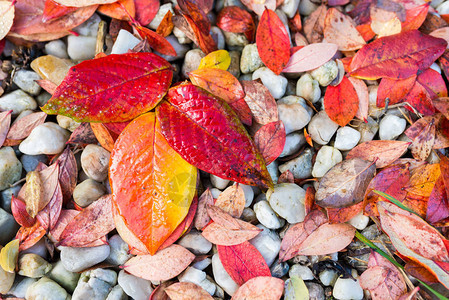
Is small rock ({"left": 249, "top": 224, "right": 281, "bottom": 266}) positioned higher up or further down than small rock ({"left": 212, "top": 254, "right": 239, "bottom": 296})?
higher up

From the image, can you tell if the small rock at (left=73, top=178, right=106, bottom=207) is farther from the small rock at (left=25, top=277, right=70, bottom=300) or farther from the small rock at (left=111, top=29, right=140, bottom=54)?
the small rock at (left=111, top=29, right=140, bottom=54)

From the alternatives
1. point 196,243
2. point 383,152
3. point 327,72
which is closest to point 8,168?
point 196,243

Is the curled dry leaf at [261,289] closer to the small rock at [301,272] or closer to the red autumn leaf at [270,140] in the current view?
the small rock at [301,272]

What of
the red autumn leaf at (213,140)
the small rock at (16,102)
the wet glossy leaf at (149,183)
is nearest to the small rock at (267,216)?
the red autumn leaf at (213,140)

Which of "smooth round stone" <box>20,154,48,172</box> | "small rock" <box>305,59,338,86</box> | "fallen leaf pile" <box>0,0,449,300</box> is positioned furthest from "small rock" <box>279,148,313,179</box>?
"smooth round stone" <box>20,154,48,172</box>

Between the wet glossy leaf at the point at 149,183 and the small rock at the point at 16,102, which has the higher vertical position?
the small rock at the point at 16,102

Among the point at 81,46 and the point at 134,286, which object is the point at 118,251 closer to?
the point at 134,286
